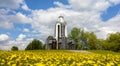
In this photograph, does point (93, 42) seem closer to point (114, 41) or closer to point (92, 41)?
point (92, 41)

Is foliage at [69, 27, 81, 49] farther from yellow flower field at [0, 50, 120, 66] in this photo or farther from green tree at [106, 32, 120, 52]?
yellow flower field at [0, 50, 120, 66]

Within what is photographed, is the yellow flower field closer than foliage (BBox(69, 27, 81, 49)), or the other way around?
the yellow flower field

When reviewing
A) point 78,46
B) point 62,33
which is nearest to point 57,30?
point 62,33

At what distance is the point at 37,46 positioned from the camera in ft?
415

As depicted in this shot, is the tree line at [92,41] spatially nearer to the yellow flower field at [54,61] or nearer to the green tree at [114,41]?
the green tree at [114,41]

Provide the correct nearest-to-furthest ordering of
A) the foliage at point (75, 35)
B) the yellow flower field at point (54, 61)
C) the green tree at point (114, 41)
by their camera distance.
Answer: the yellow flower field at point (54, 61) < the green tree at point (114, 41) < the foliage at point (75, 35)

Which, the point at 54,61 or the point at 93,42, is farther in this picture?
the point at 93,42

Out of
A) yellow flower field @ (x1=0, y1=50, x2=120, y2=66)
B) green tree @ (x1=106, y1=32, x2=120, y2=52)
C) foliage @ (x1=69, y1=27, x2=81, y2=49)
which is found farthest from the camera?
foliage @ (x1=69, y1=27, x2=81, y2=49)

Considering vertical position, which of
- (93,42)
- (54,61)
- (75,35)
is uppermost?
(75,35)

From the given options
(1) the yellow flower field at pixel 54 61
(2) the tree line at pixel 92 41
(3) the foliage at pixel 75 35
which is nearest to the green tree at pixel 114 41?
(2) the tree line at pixel 92 41

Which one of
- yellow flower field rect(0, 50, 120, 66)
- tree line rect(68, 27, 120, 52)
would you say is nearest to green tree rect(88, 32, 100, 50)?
tree line rect(68, 27, 120, 52)

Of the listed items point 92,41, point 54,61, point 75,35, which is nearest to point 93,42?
point 92,41

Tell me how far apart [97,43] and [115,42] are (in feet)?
21.6

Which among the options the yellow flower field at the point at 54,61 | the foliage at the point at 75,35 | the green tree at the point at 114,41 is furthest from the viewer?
the foliage at the point at 75,35
